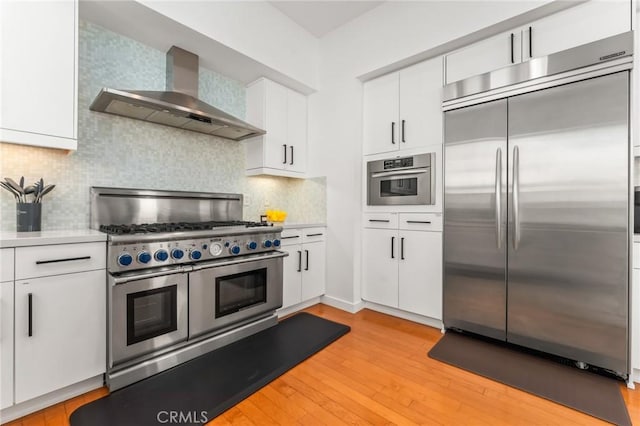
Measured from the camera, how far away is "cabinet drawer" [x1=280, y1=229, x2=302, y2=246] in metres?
2.93

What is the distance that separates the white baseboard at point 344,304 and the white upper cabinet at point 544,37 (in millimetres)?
2422

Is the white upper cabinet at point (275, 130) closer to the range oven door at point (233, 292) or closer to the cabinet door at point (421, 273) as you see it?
the range oven door at point (233, 292)

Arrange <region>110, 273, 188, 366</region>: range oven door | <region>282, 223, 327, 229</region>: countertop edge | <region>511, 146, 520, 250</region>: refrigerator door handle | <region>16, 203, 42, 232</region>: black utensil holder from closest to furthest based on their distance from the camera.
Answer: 1. <region>110, 273, 188, 366</region>: range oven door
2. <region>16, 203, 42, 232</region>: black utensil holder
3. <region>511, 146, 520, 250</region>: refrigerator door handle
4. <region>282, 223, 327, 229</region>: countertop edge

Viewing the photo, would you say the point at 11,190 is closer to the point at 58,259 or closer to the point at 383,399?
the point at 58,259

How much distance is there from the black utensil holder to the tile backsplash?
16 centimetres

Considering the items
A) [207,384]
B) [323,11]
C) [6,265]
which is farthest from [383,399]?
[323,11]

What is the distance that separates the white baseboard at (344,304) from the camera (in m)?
3.11

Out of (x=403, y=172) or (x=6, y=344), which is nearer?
(x=6, y=344)

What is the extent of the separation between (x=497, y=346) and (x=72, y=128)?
11.5 ft

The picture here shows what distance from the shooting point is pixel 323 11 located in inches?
120

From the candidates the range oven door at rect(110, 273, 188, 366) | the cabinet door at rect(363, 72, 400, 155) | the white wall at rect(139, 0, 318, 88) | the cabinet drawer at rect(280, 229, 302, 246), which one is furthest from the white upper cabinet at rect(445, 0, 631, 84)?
the range oven door at rect(110, 273, 188, 366)

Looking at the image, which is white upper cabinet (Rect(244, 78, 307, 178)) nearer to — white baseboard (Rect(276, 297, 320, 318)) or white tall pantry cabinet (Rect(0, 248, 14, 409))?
white baseboard (Rect(276, 297, 320, 318))

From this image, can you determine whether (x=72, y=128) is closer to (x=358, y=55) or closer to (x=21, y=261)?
Answer: (x=21, y=261)

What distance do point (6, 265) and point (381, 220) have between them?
277 cm
